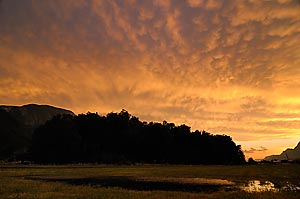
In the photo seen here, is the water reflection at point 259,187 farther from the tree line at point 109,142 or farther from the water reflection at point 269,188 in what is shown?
the tree line at point 109,142

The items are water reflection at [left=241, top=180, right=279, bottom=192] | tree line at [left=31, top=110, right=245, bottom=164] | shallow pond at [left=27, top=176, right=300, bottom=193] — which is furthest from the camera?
tree line at [left=31, top=110, right=245, bottom=164]

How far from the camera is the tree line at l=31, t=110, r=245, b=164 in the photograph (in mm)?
147375

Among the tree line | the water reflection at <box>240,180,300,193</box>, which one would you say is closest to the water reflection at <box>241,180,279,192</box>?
the water reflection at <box>240,180,300,193</box>

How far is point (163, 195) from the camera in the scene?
32531mm

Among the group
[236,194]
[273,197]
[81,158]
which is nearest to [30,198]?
[236,194]

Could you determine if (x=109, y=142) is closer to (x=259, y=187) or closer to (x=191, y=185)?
(x=191, y=185)

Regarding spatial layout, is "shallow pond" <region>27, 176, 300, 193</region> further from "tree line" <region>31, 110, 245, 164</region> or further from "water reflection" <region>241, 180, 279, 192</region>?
"tree line" <region>31, 110, 245, 164</region>

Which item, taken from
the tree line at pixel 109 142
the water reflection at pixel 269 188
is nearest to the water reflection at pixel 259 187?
the water reflection at pixel 269 188

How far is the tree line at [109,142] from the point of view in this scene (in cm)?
14738

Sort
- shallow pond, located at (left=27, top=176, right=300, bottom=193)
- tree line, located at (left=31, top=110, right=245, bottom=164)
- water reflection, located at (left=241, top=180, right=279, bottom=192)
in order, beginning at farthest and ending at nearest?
tree line, located at (left=31, top=110, right=245, bottom=164) < shallow pond, located at (left=27, top=176, right=300, bottom=193) < water reflection, located at (left=241, top=180, right=279, bottom=192)

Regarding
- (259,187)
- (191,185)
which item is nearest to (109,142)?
(191,185)

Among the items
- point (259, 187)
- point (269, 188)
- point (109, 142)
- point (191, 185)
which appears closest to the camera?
point (269, 188)

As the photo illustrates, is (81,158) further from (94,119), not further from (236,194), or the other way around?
(236,194)

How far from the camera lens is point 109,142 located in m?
171
